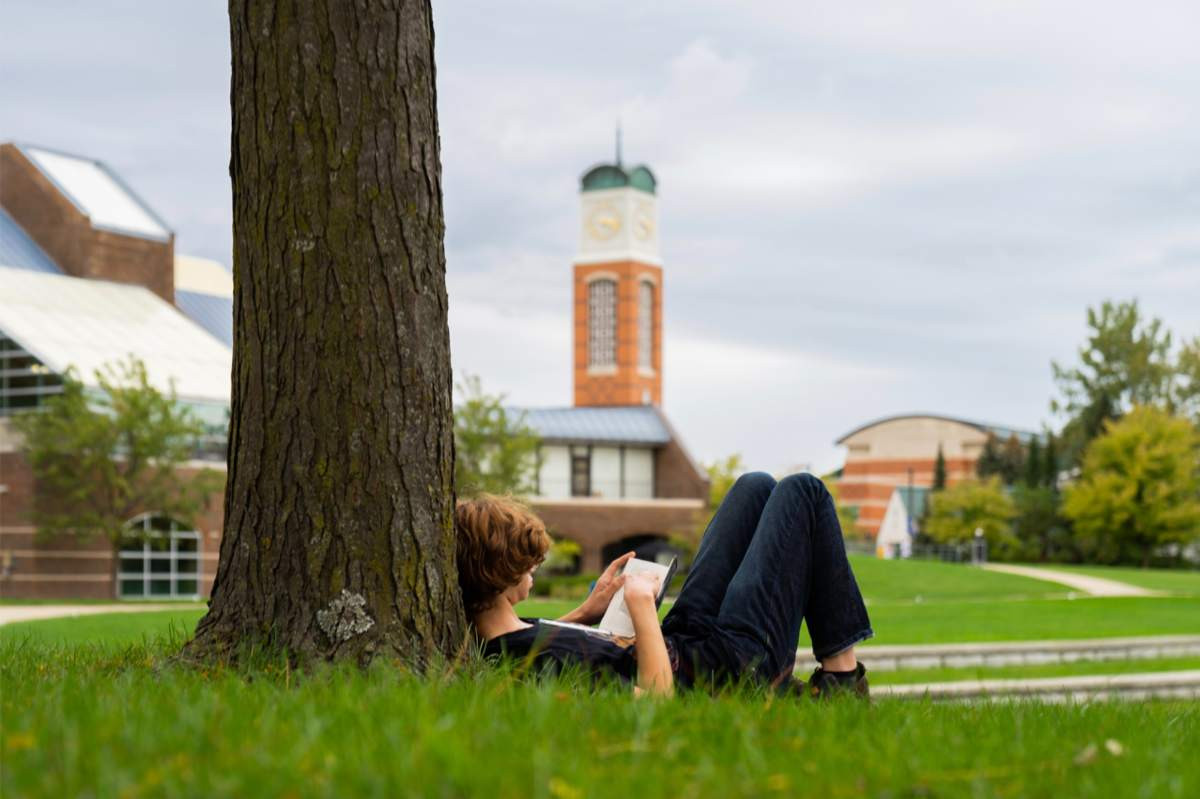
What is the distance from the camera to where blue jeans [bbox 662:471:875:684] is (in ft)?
14.9

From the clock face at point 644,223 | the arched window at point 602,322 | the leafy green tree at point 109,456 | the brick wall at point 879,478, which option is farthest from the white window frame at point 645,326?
the leafy green tree at point 109,456

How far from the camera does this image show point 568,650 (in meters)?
4.36

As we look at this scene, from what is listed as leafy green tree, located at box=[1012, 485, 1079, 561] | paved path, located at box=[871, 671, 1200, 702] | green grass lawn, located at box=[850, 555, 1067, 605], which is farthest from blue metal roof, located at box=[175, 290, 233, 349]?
paved path, located at box=[871, 671, 1200, 702]

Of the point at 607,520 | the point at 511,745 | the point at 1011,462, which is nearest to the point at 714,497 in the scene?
the point at 607,520

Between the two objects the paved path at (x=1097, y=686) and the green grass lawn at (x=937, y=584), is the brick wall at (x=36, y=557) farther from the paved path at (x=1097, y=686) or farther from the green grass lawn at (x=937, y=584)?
the paved path at (x=1097, y=686)

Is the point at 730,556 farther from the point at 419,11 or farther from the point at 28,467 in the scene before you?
the point at 28,467

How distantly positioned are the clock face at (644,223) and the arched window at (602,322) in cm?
359

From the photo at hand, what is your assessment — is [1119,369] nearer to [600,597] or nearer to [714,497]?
[714,497]

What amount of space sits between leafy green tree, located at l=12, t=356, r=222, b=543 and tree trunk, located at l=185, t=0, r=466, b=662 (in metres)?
28.1

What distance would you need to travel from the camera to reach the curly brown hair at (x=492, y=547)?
→ 14.9ft

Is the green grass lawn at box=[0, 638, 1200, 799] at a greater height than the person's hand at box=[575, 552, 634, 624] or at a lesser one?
lesser

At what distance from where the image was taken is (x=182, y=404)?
115 ft

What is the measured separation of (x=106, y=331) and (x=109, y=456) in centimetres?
671

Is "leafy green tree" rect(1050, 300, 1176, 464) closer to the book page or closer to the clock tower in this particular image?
the clock tower
